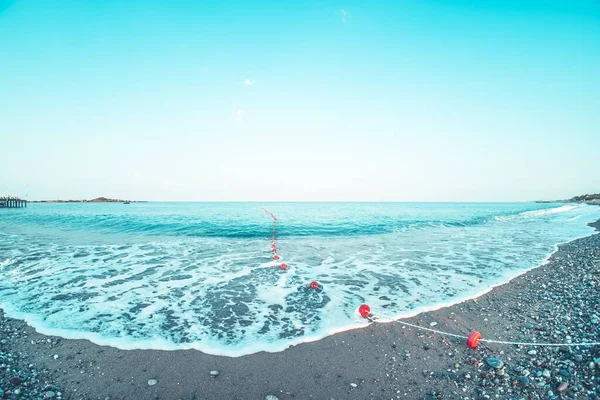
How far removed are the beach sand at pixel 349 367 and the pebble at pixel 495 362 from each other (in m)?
0.03

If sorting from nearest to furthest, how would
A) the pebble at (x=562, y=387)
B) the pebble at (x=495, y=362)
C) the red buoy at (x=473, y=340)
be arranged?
the pebble at (x=562, y=387)
the pebble at (x=495, y=362)
the red buoy at (x=473, y=340)

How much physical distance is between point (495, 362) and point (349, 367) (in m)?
2.36

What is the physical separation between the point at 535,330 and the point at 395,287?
3699 mm

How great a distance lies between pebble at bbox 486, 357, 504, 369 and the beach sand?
0.03 m

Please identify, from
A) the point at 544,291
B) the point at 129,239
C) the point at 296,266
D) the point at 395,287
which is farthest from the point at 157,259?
the point at 544,291

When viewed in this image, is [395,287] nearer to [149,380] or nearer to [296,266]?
[296,266]

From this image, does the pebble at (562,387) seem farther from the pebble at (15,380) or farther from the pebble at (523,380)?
the pebble at (15,380)

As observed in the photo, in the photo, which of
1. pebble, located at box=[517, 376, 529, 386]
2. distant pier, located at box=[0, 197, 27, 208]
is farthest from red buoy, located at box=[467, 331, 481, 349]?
distant pier, located at box=[0, 197, 27, 208]

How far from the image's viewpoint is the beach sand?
3958 millimetres

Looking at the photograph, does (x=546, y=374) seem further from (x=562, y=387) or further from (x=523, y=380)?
(x=523, y=380)

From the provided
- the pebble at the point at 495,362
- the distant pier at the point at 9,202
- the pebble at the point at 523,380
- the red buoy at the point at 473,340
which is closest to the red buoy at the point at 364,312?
the red buoy at the point at 473,340

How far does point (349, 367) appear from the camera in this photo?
4562 mm

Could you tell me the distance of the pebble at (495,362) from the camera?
4.40 metres

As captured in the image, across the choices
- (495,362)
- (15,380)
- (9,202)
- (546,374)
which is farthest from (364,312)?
(9,202)
